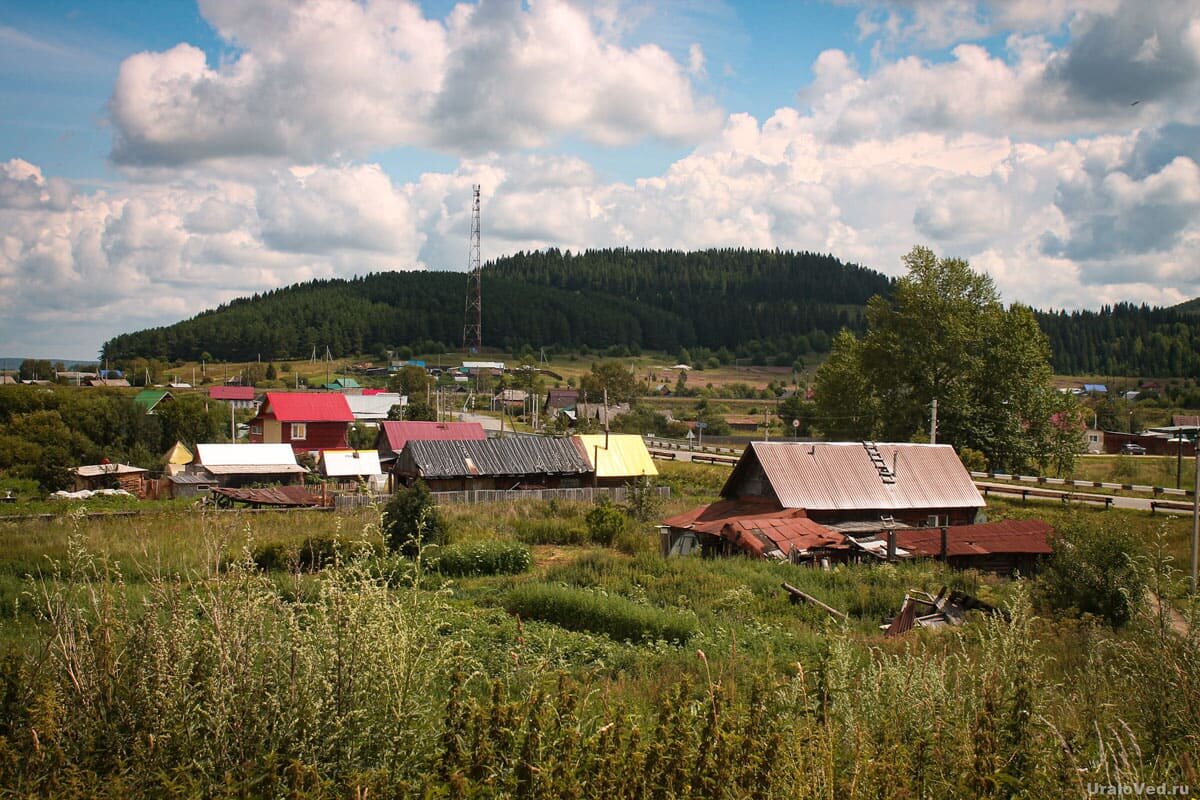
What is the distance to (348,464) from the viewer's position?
140 ft

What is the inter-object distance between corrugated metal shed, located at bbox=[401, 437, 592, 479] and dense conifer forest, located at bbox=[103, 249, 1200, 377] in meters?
114

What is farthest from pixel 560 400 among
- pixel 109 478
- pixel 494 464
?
pixel 494 464

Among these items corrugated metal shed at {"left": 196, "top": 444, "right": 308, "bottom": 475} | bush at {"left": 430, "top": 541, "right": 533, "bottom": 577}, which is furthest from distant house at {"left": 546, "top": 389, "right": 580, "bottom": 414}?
bush at {"left": 430, "top": 541, "right": 533, "bottom": 577}

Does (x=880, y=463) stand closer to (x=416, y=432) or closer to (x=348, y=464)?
(x=348, y=464)

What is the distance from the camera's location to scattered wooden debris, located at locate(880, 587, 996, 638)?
13.4 meters

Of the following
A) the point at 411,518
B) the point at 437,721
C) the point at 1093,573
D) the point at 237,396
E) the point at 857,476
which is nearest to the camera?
the point at 437,721

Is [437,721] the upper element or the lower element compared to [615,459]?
upper

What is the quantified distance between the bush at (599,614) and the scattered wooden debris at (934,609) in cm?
324

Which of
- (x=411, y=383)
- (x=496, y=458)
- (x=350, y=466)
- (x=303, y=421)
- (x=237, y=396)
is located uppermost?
(x=411, y=383)

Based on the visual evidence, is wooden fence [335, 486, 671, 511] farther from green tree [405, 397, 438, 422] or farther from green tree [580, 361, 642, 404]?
green tree [580, 361, 642, 404]

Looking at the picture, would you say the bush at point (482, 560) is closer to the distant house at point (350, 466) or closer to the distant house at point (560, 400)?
the distant house at point (350, 466)

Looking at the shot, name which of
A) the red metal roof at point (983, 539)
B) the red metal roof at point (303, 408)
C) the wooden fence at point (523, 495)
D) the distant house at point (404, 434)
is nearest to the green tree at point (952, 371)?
the wooden fence at point (523, 495)

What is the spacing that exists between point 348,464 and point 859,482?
2575cm

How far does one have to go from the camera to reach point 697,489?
40.4 metres
